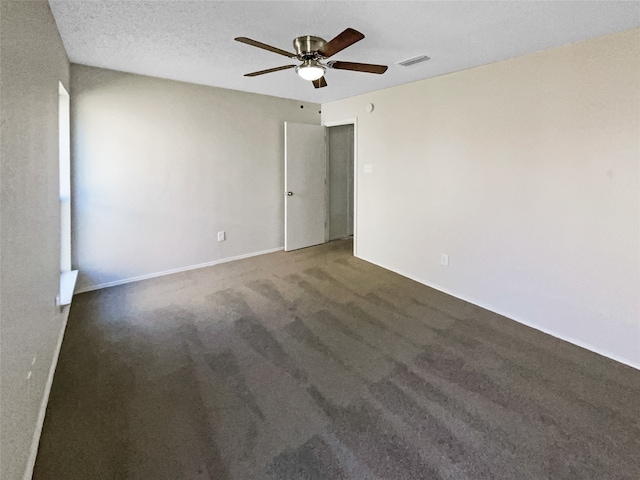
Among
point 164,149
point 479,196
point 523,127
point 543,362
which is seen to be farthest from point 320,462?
point 164,149

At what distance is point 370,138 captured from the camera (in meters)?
4.43

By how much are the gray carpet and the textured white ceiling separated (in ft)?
7.71

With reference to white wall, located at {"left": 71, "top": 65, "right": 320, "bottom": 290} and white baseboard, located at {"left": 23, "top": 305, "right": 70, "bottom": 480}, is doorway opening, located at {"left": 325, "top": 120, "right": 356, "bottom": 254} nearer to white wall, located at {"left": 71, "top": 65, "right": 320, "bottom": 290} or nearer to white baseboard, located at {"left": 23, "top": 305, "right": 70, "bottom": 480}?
white wall, located at {"left": 71, "top": 65, "right": 320, "bottom": 290}

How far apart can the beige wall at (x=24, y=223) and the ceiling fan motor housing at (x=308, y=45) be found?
155 centimetres

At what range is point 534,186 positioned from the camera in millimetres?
2795

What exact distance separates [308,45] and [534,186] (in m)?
2.22

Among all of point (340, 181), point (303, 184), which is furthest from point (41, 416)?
point (340, 181)

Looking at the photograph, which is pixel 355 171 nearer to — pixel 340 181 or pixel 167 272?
pixel 340 181

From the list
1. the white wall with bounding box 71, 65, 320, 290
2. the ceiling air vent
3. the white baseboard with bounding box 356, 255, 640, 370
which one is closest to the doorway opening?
the white wall with bounding box 71, 65, 320, 290

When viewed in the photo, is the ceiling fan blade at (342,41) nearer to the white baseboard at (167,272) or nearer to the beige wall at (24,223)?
the beige wall at (24,223)

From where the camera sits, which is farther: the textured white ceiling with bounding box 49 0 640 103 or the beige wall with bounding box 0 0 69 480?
the textured white ceiling with bounding box 49 0 640 103

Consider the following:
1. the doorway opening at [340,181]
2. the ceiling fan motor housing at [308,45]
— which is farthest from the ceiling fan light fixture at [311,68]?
the doorway opening at [340,181]

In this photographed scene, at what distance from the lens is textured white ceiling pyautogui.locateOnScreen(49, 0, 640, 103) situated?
79.1 inches

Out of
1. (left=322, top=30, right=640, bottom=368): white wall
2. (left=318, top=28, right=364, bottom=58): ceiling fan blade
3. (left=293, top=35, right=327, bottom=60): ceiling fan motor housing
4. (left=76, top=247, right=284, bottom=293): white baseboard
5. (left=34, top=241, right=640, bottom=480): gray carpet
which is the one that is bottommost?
(left=34, top=241, right=640, bottom=480): gray carpet
